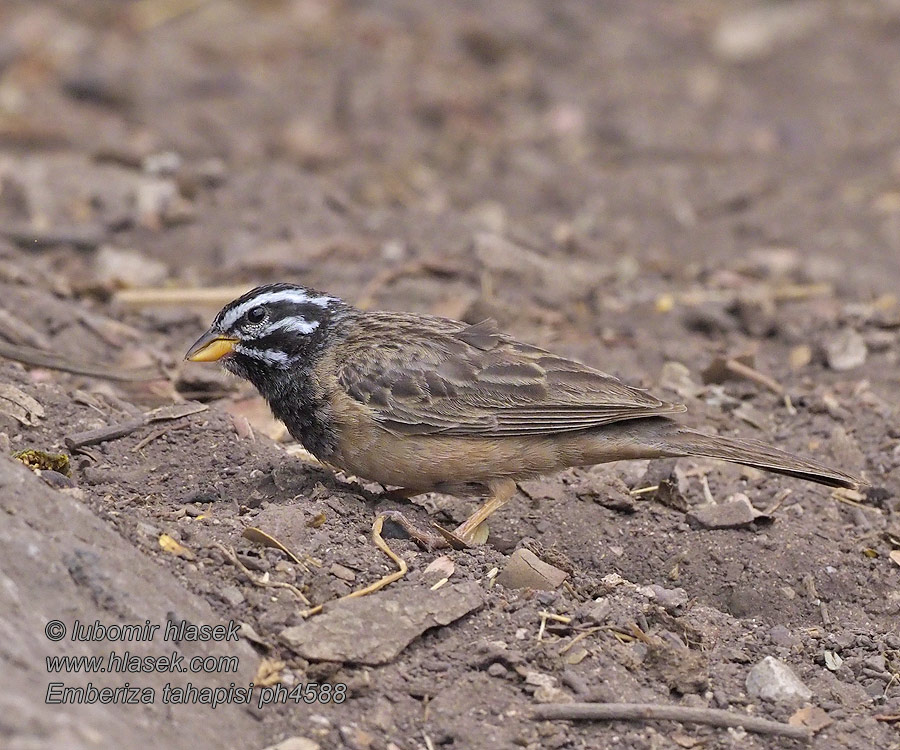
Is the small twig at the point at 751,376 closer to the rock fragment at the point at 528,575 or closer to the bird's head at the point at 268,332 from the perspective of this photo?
the bird's head at the point at 268,332

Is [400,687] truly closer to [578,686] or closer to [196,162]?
[578,686]

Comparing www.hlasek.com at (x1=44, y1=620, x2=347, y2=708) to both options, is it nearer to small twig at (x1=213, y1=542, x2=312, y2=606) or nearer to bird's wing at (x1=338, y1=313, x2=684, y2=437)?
small twig at (x1=213, y1=542, x2=312, y2=606)

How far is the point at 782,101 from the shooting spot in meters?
17.3

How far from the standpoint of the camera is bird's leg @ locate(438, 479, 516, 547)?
7.11 meters

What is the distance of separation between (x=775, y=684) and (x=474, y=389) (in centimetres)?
235

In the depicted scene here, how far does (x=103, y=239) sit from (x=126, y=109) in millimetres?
4088

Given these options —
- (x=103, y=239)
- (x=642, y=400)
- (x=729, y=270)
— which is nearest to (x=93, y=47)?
(x=103, y=239)

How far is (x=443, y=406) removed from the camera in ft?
23.9

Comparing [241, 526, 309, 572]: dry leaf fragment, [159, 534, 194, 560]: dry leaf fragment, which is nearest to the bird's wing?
[241, 526, 309, 572]: dry leaf fragment

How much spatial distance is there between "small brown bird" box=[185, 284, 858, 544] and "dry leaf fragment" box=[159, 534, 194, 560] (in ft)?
4.38

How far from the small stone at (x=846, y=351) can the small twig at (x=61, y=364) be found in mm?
4941

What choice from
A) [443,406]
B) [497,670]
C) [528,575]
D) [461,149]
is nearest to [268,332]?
[443,406]

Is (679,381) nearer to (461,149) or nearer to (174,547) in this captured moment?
(174,547)

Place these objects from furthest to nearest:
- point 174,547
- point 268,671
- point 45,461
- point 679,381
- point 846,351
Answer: point 846,351 → point 679,381 → point 45,461 → point 174,547 → point 268,671
